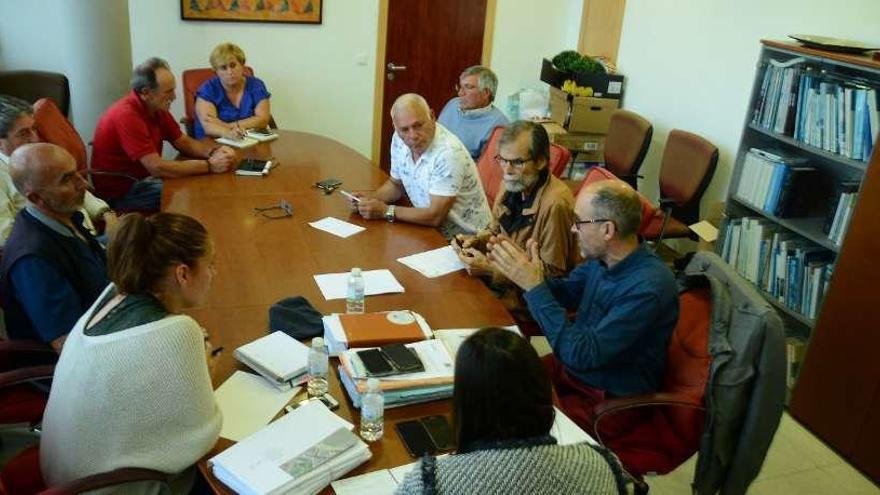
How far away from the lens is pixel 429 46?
5.64 m

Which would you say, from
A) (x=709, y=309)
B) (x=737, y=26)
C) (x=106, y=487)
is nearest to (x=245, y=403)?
(x=106, y=487)

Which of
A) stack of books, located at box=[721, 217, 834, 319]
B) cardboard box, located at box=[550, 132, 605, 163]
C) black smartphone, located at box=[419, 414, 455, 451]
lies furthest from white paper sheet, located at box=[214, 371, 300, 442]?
cardboard box, located at box=[550, 132, 605, 163]

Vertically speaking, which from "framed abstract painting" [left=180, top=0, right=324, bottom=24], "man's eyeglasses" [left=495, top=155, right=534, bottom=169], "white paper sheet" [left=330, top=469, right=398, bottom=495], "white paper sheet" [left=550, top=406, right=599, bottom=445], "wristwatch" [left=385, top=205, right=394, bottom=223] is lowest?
"white paper sheet" [left=330, top=469, right=398, bottom=495]

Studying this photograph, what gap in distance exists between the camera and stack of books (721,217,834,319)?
3.20 m

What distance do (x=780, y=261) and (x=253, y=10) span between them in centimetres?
393

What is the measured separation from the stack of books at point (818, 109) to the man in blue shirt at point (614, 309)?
1510 millimetres

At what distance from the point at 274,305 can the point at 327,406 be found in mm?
531

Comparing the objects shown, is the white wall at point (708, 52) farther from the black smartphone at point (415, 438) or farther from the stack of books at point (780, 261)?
the black smartphone at point (415, 438)

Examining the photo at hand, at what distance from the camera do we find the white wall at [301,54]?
492 cm

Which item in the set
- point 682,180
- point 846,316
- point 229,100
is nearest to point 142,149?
point 229,100

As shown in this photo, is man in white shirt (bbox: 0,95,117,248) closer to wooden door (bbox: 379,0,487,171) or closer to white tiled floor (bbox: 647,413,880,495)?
white tiled floor (bbox: 647,413,880,495)

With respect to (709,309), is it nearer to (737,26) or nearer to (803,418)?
(803,418)

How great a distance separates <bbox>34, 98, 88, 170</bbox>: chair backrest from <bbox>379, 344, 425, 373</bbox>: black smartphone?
7.42 feet

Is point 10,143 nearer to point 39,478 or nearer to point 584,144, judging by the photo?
point 39,478
